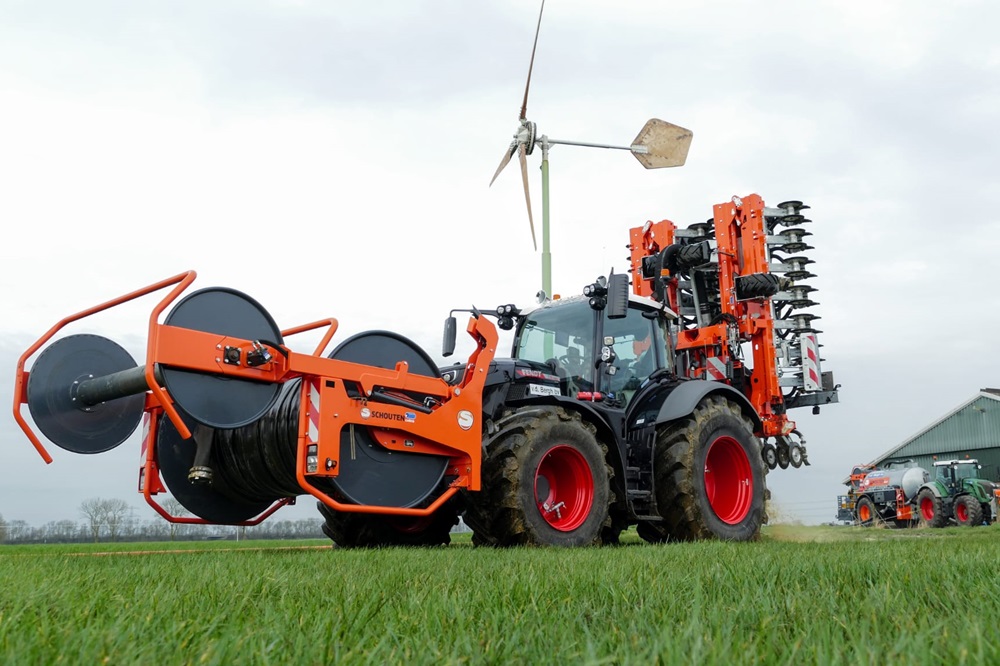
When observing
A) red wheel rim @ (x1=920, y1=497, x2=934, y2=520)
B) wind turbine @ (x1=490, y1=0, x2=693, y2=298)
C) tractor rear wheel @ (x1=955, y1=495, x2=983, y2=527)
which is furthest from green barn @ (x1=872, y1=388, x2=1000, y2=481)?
wind turbine @ (x1=490, y1=0, x2=693, y2=298)

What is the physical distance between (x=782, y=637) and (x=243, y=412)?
4.02m

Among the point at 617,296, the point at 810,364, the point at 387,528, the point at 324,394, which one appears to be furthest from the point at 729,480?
the point at 324,394

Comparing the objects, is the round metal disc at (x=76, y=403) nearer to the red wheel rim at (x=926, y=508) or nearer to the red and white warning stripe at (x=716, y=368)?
the red and white warning stripe at (x=716, y=368)

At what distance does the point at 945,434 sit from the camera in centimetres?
3612

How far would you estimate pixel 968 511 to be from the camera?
20250mm

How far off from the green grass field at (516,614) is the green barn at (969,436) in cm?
3338

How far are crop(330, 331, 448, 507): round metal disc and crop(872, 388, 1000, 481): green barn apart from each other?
31.5 meters

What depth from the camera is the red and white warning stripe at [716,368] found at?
9414 mm

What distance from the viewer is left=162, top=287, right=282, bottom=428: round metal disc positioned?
5016 millimetres

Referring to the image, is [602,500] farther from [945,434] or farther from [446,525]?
[945,434]

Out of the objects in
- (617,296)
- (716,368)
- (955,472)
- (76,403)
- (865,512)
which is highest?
(617,296)

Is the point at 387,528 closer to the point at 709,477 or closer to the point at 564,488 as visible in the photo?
the point at 564,488

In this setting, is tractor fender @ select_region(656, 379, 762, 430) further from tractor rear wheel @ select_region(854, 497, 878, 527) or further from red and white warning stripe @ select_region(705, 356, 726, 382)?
tractor rear wheel @ select_region(854, 497, 878, 527)

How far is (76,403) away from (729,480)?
5.99 m
